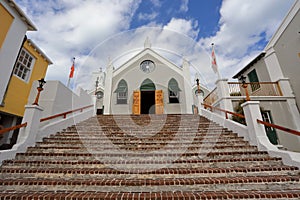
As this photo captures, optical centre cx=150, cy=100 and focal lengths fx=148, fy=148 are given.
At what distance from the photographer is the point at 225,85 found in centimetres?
734

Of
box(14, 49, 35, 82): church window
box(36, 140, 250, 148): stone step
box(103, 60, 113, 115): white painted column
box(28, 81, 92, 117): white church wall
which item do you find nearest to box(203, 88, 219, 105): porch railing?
box(36, 140, 250, 148): stone step

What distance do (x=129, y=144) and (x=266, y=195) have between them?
3.34 m

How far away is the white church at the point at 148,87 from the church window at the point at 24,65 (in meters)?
5.04

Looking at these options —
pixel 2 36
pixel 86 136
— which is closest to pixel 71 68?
pixel 2 36

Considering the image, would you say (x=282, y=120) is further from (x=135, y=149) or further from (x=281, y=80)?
(x=135, y=149)

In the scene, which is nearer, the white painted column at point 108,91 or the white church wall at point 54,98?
the white church wall at point 54,98

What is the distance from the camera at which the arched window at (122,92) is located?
39.5ft

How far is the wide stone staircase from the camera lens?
7.99 ft

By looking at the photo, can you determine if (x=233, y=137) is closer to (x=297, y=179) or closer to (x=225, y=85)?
(x=297, y=179)

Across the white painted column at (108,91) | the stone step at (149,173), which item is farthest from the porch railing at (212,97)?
the white painted column at (108,91)

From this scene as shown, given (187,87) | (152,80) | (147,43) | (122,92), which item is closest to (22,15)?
(122,92)

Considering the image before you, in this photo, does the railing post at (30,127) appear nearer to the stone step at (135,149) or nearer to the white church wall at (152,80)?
the stone step at (135,149)

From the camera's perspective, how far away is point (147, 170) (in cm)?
306

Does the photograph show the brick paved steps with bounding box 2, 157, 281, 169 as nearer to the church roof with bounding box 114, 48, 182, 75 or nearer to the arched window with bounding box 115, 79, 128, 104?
the arched window with bounding box 115, 79, 128, 104
